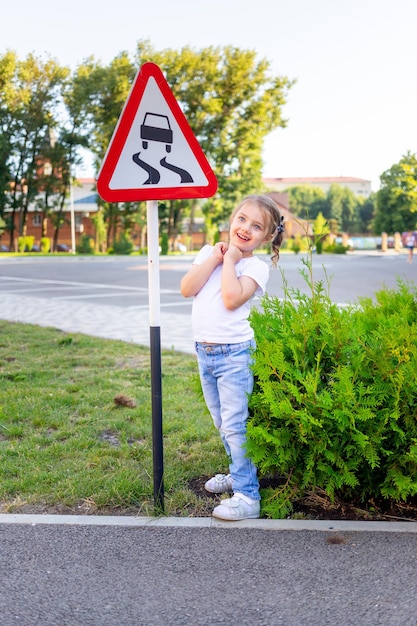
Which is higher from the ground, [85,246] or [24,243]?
[24,243]

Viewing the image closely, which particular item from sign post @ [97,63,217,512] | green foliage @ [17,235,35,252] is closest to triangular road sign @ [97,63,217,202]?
sign post @ [97,63,217,512]

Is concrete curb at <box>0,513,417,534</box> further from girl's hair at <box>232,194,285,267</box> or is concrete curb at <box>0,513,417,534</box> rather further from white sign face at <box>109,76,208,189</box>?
white sign face at <box>109,76,208,189</box>

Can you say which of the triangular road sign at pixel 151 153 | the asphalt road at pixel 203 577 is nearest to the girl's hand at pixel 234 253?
the triangular road sign at pixel 151 153

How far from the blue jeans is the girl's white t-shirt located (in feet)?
0.17

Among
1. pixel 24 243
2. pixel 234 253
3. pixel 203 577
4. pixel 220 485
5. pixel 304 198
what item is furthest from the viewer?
pixel 304 198

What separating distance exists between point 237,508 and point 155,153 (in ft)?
5.48

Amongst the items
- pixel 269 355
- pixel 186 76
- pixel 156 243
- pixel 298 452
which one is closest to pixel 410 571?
pixel 298 452

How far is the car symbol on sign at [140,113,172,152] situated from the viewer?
10.5ft

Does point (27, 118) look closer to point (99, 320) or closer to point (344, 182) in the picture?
point (99, 320)

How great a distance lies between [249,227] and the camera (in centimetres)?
322

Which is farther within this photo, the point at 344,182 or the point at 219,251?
the point at 344,182

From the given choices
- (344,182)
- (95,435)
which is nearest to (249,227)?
(95,435)

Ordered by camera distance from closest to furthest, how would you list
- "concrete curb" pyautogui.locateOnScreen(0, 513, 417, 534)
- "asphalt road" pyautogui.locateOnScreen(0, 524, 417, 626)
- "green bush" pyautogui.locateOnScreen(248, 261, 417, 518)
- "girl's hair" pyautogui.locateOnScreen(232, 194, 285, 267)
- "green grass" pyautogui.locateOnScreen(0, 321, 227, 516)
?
"asphalt road" pyautogui.locateOnScreen(0, 524, 417, 626) → "green bush" pyautogui.locateOnScreen(248, 261, 417, 518) → "concrete curb" pyautogui.locateOnScreen(0, 513, 417, 534) → "girl's hair" pyautogui.locateOnScreen(232, 194, 285, 267) → "green grass" pyautogui.locateOnScreen(0, 321, 227, 516)

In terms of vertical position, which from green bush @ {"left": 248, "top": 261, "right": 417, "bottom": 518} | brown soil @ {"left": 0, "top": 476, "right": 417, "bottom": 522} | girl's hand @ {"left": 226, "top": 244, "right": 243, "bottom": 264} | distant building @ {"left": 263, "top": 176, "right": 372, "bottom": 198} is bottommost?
brown soil @ {"left": 0, "top": 476, "right": 417, "bottom": 522}
